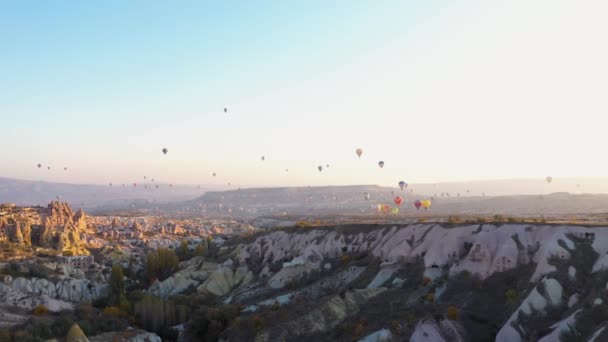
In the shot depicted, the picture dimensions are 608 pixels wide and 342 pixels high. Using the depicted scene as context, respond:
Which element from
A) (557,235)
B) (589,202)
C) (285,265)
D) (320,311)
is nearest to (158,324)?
(285,265)

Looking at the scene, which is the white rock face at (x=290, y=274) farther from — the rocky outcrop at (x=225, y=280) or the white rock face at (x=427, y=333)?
the white rock face at (x=427, y=333)

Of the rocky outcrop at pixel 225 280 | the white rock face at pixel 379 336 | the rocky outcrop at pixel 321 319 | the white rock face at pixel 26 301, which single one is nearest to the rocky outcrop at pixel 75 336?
the rocky outcrop at pixel 321 319

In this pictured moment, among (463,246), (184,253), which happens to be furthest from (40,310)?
(463,246)

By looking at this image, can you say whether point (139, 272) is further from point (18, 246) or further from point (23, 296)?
point (18, 246)

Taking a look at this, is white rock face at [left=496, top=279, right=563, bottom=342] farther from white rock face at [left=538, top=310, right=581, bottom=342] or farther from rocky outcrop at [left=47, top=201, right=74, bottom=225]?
rocky outcrop at [left=47, top=201, right=74, bottom=225]

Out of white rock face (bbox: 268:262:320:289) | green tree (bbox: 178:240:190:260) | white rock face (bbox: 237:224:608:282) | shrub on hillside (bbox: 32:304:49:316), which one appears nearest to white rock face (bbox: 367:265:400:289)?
white rock face (bbox: 237:224:608:282)

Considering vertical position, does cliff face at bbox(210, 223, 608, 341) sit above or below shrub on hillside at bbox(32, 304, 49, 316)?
above

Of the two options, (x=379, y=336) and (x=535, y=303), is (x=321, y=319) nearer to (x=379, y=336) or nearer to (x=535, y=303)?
(x=379, y=336)

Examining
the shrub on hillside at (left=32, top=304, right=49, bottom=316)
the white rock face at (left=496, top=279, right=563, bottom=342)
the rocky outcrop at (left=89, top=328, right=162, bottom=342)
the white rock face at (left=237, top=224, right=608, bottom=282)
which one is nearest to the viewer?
the white rock face at (left=496, top=279, right=563, bottom=342)
